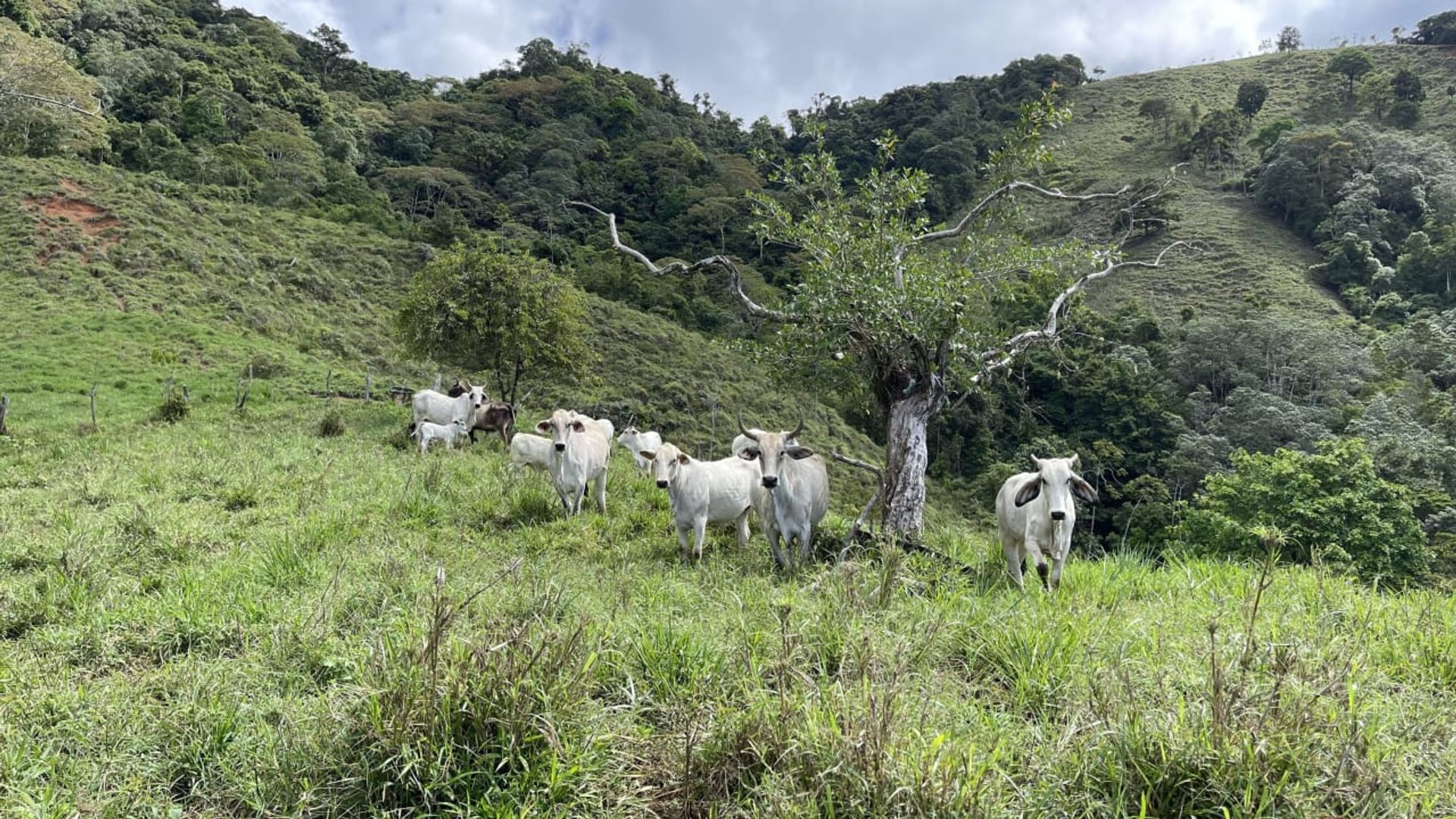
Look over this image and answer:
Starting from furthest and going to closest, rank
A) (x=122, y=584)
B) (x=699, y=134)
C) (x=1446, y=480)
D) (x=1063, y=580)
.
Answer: (x=699, y=134)
(x=1446, y=480)
(x=1063, y=580)
(x=122, y=584)

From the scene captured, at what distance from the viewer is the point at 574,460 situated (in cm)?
1098

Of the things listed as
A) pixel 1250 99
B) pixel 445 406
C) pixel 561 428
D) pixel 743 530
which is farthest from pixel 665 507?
pixel 1250 99

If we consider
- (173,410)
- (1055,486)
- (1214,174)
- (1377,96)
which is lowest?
A: (173,410)

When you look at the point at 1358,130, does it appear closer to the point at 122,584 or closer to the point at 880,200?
the point at 880,200

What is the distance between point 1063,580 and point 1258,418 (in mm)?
40090

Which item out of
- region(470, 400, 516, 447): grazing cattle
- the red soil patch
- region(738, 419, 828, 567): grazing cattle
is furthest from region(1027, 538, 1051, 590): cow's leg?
the red soil patch

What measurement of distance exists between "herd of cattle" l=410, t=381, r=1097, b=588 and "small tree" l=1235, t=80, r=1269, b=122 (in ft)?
317

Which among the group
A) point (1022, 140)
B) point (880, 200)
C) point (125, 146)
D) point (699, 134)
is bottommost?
point (880, 200)

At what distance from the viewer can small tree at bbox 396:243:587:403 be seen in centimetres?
2134

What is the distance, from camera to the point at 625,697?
3.59 metres

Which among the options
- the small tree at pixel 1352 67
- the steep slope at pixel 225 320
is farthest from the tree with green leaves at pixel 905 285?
the small tree at pixel 1352 67

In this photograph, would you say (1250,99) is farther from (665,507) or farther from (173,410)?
(173,410)

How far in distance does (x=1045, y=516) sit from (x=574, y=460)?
6.90 m

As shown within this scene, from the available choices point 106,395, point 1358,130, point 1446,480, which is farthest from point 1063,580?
point 1358,130
